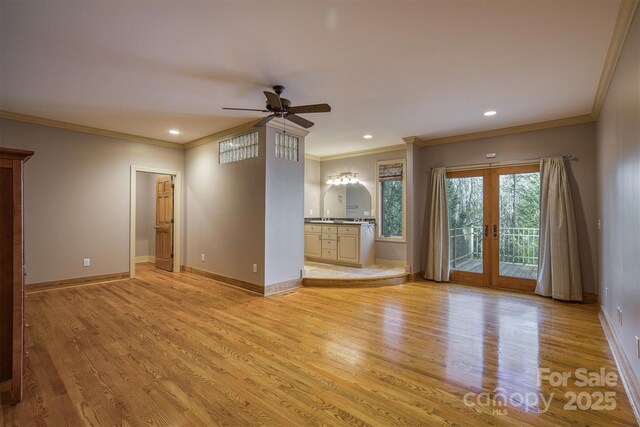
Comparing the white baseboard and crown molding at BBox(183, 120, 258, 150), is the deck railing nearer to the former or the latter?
the white baseboard

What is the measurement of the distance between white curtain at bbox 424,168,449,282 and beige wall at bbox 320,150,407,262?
28.9 inches

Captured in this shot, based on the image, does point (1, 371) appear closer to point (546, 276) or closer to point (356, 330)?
point (356, 330)

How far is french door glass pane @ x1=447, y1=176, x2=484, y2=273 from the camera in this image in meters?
5.48

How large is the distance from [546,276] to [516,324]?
1.66 metres

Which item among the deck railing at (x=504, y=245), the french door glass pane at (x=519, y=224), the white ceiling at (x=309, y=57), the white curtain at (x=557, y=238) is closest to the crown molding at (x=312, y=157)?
the white ceiling at (x=309, y=57)

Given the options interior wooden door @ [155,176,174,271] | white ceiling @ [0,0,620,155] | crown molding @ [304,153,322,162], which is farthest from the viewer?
crown molding @ [304,153,322,162]

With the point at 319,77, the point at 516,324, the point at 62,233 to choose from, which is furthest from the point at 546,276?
the point at 62,233

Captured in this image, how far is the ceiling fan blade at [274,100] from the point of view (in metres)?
3.10

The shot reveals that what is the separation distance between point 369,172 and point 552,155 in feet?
10.9

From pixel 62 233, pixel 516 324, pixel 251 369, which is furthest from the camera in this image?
pixel 62 233

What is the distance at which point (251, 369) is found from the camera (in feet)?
8.18

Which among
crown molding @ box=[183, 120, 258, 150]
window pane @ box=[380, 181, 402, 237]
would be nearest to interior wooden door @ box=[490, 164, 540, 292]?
window pane @ box=[380, 181, 402, 237]

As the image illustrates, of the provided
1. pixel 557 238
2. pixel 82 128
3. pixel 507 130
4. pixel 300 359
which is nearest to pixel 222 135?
pixel 82 128

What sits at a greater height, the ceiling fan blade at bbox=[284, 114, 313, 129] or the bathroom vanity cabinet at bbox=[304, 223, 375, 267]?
the ceiling fan blade at bbox=[284, 114, 313, 129]
